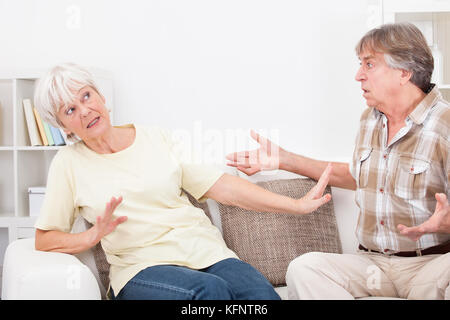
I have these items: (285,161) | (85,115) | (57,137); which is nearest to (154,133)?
(85,115)

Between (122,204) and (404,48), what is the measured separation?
103 cm

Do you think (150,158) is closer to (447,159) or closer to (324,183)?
(324,183)

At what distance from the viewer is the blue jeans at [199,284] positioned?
158 centimetres

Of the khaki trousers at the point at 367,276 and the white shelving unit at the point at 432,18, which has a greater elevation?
the white shelving unit at the point at 432,18

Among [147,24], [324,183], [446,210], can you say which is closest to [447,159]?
[446,210]

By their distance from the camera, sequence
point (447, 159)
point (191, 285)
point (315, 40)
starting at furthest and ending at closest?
point (315, 40) < point (447, 159) < point (191, 285)

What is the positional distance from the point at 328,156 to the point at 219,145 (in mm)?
544

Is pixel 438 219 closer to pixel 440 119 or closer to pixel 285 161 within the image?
pixel 440 119

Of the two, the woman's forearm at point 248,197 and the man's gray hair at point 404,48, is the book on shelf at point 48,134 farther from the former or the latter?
the man's gray hair at point 404,48

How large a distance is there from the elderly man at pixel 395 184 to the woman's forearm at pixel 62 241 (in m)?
0.62

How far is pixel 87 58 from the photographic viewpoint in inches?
117

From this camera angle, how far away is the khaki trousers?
1.69 metres

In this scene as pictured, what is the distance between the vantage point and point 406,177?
1.81m

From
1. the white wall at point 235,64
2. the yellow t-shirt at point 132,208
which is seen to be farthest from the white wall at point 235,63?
the yellow t-shirt at point 132,208
